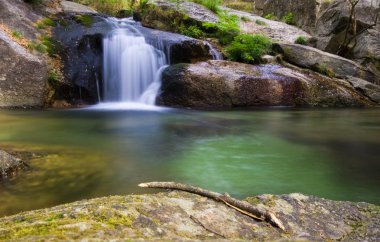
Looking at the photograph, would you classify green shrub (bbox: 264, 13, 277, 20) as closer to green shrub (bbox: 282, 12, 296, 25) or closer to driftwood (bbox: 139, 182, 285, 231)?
green shrub (bbox: 282, 12, 296, 25)

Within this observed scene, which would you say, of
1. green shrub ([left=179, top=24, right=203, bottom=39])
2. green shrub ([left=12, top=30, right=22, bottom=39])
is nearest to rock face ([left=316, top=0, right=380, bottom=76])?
green shrub ([left=179, top=24, right=203, bottom=39])

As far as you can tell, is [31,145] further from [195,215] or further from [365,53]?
[365,53]

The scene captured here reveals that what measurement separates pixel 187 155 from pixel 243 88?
7010mm

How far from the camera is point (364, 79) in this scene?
46.5 ft

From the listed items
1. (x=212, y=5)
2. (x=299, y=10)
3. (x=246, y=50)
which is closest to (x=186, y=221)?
(x=246, y=50)

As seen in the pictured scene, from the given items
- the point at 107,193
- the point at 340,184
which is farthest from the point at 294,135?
the point at 107,193

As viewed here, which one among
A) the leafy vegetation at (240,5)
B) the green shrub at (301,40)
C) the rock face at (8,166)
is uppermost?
the leafy vegetation at (240,5)

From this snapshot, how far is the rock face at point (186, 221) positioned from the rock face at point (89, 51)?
32.3ft

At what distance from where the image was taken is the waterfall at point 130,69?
1230 centimetres

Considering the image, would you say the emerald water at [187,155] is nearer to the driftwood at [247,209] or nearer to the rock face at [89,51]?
the driftwood at [247,209]

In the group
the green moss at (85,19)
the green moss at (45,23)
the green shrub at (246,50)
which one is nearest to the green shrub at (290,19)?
the green shrub at (246,50)

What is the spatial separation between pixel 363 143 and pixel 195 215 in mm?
5331

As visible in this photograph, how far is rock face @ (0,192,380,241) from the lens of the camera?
5.85 ft

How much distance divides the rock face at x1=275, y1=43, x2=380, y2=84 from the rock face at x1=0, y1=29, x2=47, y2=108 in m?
9.42
